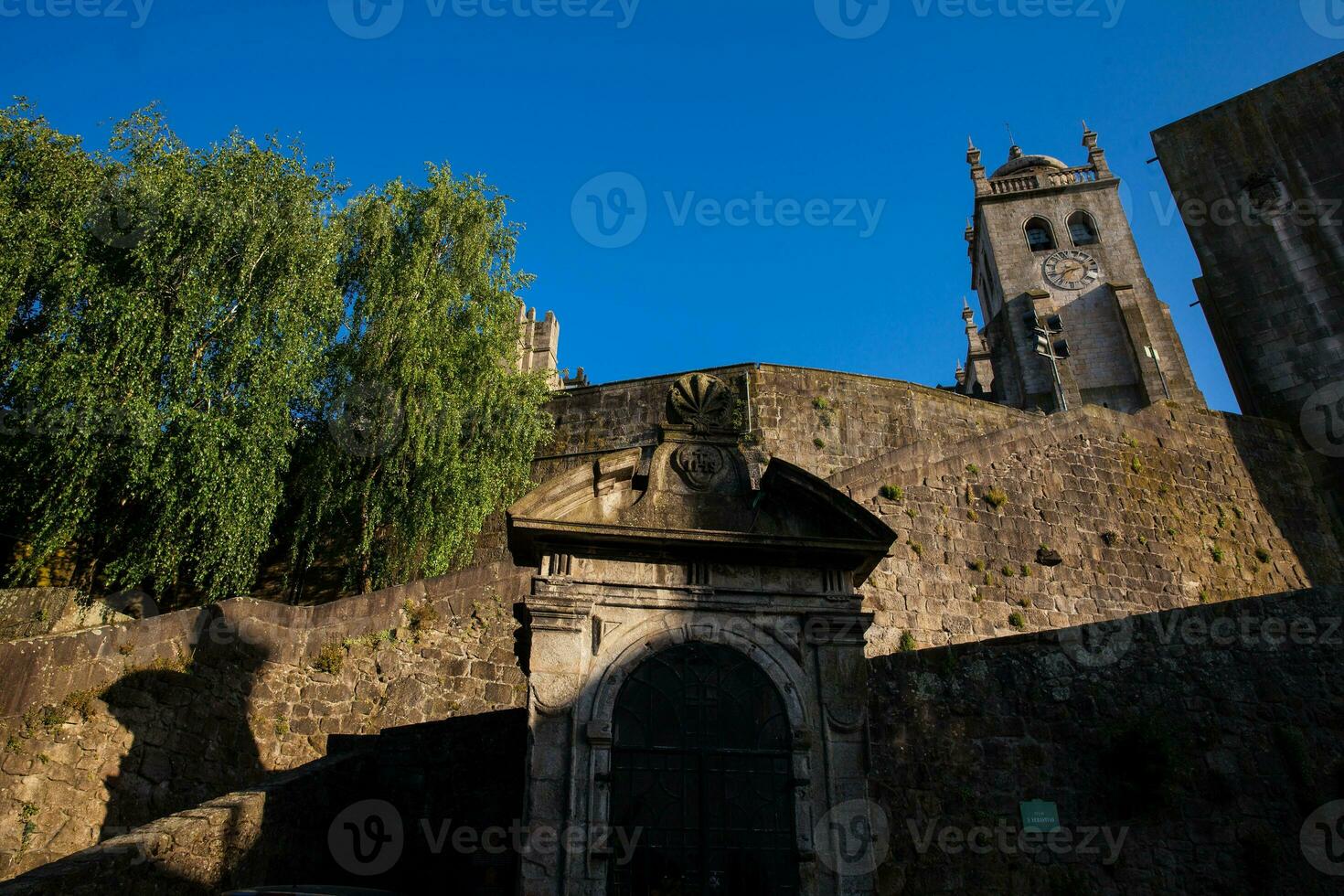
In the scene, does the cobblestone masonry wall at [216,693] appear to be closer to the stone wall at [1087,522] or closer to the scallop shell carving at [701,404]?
the scallop shell carving at [701,404]

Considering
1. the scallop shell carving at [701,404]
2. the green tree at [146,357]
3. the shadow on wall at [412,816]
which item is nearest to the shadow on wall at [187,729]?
the shadow on wall at [412,816]

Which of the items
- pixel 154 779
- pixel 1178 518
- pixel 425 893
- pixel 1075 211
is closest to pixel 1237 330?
pixel 1178 518

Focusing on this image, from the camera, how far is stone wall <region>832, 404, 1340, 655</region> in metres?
13.3

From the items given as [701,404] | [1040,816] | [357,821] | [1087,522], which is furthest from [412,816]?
[1087,522]

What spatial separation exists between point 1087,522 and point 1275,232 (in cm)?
1267

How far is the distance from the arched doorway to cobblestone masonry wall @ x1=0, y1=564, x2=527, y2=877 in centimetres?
495

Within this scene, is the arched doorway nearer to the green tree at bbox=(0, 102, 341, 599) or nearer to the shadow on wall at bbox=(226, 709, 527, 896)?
the shadow on wall at bbox=(226, 709, 527, 896)

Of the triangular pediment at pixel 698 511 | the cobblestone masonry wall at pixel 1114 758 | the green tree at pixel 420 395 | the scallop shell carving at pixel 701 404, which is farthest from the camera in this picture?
the green tree at pixel 420 395

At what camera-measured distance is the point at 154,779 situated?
8.71m

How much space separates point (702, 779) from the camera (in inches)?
247

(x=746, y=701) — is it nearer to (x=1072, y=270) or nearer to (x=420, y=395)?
(x=420, y=395)

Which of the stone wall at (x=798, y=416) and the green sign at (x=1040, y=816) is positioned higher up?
the stone wall at (x=798, y=416)

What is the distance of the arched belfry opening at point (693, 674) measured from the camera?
6.03 metres

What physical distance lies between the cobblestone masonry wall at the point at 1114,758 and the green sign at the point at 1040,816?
0.08 m
